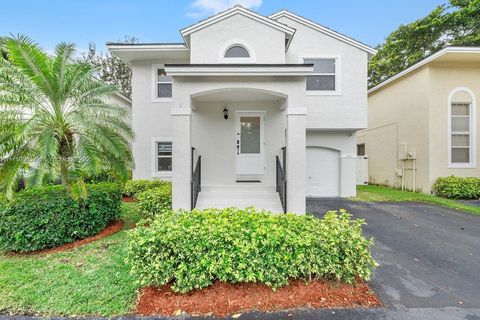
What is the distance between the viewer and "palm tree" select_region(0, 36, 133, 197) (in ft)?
16.0

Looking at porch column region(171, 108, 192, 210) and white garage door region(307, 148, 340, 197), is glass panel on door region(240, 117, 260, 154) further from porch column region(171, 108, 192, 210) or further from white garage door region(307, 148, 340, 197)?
white garage door region(307, 148, 340, 197)

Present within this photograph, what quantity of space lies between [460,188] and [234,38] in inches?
452

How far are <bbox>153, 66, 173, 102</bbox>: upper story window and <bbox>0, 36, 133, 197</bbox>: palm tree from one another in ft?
15.1

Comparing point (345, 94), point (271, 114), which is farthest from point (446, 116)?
point (271, 114)

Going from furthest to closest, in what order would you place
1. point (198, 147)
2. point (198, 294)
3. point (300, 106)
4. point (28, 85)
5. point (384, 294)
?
point (198, 147) < point (300, 106) < point (28, 85) < point (384, 294) < point (198, 294)

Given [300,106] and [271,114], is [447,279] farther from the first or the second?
[271,114]

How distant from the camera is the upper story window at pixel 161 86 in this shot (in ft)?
34.2

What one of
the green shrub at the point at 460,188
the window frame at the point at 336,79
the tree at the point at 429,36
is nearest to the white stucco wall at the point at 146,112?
the window frame at the point at 336,79

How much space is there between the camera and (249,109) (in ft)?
26.9

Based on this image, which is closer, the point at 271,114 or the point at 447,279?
the point at 447,279

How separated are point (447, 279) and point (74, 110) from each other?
8110 mm

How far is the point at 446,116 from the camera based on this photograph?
10.9 meters

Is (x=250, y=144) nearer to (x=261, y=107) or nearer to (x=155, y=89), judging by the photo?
(x=261, y=107)

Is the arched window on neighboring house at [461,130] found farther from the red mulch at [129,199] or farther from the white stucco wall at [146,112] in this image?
the red mulch at [129,199]
